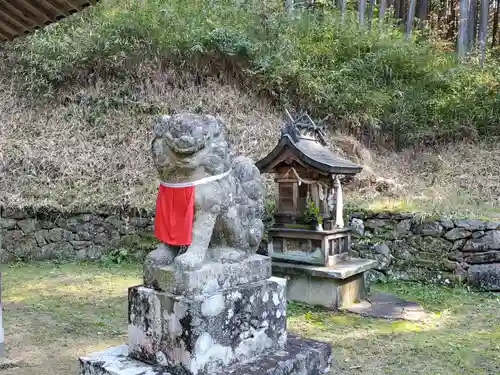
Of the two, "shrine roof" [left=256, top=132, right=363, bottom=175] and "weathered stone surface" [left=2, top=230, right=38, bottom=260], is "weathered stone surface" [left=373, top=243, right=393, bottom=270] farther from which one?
"weathered stone surface" [left=2, top=230, right=38, bottom=260]

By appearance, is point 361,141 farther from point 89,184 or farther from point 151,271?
point 151,271

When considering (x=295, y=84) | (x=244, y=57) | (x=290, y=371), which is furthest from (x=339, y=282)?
(x=244, y=57)

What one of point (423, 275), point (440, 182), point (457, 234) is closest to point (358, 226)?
point (423, 275)

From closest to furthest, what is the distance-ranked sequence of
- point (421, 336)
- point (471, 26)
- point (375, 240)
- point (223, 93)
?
point (421, 336) → point (375, 240) → point (223, 93) → point (471, 26)

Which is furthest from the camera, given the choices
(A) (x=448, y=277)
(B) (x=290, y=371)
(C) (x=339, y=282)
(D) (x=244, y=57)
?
(D) (x=244, y=57)

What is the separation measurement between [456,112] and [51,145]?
29.5 feet

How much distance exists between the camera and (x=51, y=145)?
393 inches

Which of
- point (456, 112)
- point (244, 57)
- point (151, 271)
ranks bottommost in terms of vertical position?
point (151, 271)

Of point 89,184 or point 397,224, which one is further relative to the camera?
point 89,184

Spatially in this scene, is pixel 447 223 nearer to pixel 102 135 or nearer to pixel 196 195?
pixel 196 195

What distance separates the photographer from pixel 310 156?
607cm

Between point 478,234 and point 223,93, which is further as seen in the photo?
point 223,93

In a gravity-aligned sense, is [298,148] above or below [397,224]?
above

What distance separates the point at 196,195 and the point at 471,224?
19.7 feet
